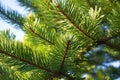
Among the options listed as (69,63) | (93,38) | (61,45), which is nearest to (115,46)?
(93,38)

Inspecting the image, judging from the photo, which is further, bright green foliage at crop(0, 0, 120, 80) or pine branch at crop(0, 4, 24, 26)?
pine branch at crop(0, 4, 24, 26)

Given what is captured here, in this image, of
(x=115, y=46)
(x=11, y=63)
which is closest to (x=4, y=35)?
(x=11, y=63)

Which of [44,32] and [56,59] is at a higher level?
[44,32]

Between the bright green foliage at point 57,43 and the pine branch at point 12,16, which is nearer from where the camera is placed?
the bright green foliage at point 57,43

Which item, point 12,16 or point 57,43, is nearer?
point 57,43

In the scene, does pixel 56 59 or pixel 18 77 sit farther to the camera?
pixel 18 77

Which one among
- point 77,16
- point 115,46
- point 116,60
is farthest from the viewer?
point 116,60

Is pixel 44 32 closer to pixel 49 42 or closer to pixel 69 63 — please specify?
pixel 49 42

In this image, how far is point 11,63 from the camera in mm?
1601

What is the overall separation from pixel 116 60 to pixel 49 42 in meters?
1.70

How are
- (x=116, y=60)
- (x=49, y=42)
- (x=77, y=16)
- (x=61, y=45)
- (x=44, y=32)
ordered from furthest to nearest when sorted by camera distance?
(x=116, y=60) → (x=49, y=42) → (x=44, y=32) → (x=77, y=16) → (x=61, y=45)

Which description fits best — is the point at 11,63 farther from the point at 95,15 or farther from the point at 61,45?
the point at 95,15

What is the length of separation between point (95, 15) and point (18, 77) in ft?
2.24

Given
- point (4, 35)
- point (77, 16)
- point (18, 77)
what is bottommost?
point (18, 77)
